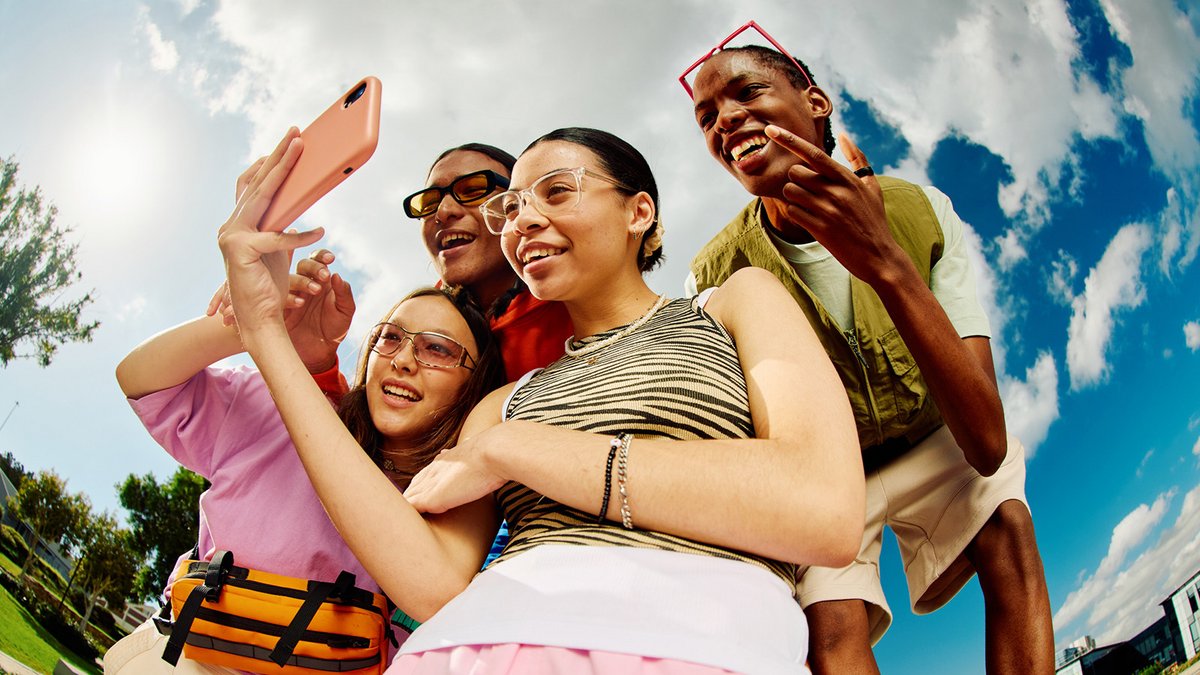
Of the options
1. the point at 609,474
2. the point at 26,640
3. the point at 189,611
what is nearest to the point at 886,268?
the point at 609,474

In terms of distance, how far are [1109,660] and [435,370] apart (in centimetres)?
655

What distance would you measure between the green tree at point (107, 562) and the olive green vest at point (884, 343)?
1407cm

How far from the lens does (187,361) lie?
2191mm

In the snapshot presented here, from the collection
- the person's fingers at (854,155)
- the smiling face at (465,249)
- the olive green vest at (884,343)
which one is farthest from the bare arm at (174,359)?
the person's fingers at (854,155)

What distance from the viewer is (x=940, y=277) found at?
2584mm

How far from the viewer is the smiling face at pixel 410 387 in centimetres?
230

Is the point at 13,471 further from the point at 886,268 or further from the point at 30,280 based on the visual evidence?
the point at 886,268

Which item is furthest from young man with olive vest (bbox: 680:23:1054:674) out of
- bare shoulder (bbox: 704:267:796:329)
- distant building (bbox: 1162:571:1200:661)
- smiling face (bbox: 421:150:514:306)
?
distant building (bbox: 1162:571:1200:661)

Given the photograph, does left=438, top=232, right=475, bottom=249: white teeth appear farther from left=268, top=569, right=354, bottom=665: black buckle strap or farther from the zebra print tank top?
left=268, top=569, right=354, bottom=665: black buckle strap

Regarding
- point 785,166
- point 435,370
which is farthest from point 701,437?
point 785,166

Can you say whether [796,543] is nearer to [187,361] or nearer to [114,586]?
[187,361]

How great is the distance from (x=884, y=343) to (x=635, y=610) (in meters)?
1.69

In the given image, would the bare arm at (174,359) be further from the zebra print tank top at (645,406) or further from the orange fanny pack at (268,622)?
the zebra print tank top at (645,406)

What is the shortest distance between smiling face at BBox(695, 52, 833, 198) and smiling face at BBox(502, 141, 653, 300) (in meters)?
0.82
